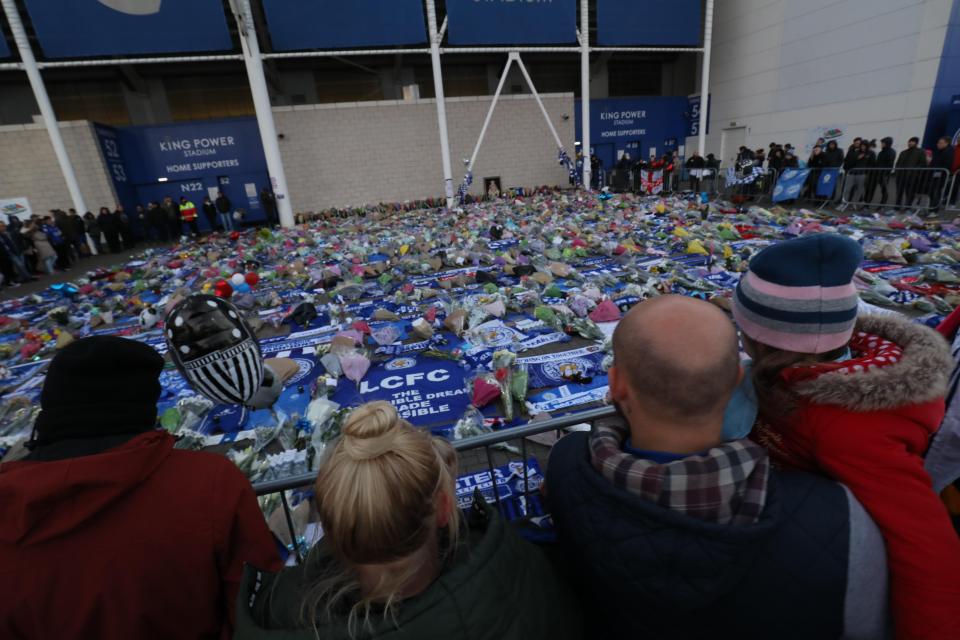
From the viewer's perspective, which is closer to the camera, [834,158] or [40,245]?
[40,245]

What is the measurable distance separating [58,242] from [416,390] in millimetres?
15351

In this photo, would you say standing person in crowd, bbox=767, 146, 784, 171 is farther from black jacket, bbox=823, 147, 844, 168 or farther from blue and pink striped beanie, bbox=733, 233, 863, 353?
blue and pink striped beanie, bbox=733, 233, 863, 353

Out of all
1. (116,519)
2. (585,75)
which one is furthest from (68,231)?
(585,75)

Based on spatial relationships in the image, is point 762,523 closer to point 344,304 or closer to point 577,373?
point 577,373

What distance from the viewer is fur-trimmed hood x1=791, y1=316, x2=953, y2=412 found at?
1.09 m

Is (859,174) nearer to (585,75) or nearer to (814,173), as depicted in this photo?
(814,173)

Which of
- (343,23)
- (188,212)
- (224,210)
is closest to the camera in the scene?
(343,23)

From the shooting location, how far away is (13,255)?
37.4ft

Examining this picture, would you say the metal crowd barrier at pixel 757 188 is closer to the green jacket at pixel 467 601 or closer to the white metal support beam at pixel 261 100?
the green jacket at pixel 467 601

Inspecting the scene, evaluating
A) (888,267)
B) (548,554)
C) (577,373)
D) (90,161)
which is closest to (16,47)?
(90,161)

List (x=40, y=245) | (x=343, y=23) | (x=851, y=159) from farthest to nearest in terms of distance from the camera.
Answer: (x=343, y=23) < (x=851, y=159) < (x=40, y=245)

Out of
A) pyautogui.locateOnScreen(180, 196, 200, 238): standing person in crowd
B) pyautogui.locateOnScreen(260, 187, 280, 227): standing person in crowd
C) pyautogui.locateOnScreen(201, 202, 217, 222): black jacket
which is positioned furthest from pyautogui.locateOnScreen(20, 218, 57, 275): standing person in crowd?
pyautogui.locateOnScreen(260, 187, 280, 227): standing person in crowd

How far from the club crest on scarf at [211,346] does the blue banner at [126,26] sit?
18456 mm

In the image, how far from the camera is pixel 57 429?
131cm
